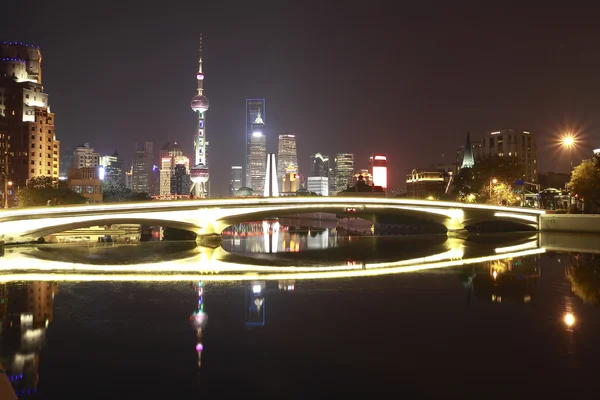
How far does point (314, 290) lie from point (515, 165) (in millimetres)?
70266

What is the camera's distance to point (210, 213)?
4656 cm

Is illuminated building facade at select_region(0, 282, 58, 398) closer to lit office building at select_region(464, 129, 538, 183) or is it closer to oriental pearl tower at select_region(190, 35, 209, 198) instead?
oriental pearl tower at select_region(190, 35, 209, 198)

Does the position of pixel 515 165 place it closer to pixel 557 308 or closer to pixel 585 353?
pixel 557 308

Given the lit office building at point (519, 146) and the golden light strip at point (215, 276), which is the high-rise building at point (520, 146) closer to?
the lit office building at point (519, 146)

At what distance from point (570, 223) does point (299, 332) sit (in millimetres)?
56141

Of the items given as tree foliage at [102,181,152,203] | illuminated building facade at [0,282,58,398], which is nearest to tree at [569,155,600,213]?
illuminated building facade at [0,282,58,398]

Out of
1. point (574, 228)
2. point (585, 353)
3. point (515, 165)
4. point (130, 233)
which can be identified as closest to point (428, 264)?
point (585, 353)

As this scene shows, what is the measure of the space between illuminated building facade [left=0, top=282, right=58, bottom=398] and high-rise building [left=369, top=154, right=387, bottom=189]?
16717cm

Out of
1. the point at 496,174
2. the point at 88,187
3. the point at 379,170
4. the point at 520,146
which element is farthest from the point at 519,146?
the point at 88,187

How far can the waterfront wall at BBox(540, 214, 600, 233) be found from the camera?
55269 mm

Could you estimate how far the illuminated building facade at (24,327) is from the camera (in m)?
10.6

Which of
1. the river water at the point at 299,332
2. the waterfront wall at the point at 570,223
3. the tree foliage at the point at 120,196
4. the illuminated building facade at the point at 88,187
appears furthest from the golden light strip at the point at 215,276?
the tree foliage at the point at 120,196

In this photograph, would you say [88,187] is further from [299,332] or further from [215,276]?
[299,332]

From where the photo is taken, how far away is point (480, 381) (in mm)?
10180
